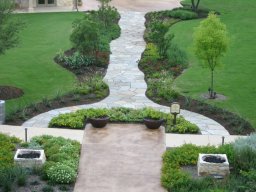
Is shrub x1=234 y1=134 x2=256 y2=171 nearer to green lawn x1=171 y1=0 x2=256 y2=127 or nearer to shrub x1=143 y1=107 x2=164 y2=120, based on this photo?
green lawn x1=171 y1=0 x2=256 y2=127

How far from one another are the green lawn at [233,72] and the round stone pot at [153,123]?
3330 millimetres

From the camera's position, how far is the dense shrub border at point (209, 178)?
51.5 feet

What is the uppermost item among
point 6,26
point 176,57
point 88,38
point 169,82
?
point 6,26

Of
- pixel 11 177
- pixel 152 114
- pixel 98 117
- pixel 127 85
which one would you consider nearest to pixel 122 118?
pixel 98 117

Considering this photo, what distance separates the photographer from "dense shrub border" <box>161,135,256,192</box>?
618 inches

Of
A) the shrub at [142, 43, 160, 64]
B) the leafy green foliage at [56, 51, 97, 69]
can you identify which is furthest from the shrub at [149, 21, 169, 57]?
the leafy green foliage at [56, 51, 97, 69]

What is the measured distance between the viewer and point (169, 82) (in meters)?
25.0

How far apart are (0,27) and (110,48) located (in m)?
8.81

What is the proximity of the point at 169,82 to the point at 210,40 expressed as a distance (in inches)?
119

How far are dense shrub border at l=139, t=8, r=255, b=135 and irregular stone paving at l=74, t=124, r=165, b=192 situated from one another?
257 cm

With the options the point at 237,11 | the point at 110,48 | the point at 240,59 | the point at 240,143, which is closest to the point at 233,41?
the point at 240,59

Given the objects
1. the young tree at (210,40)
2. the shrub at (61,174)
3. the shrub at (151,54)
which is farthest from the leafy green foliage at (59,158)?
the shrub at (151,54)

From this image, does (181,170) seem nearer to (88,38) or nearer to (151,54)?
(88,38)

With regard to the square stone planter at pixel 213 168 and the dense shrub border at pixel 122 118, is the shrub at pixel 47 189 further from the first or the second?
the dense shrub border at pixel 122 118
